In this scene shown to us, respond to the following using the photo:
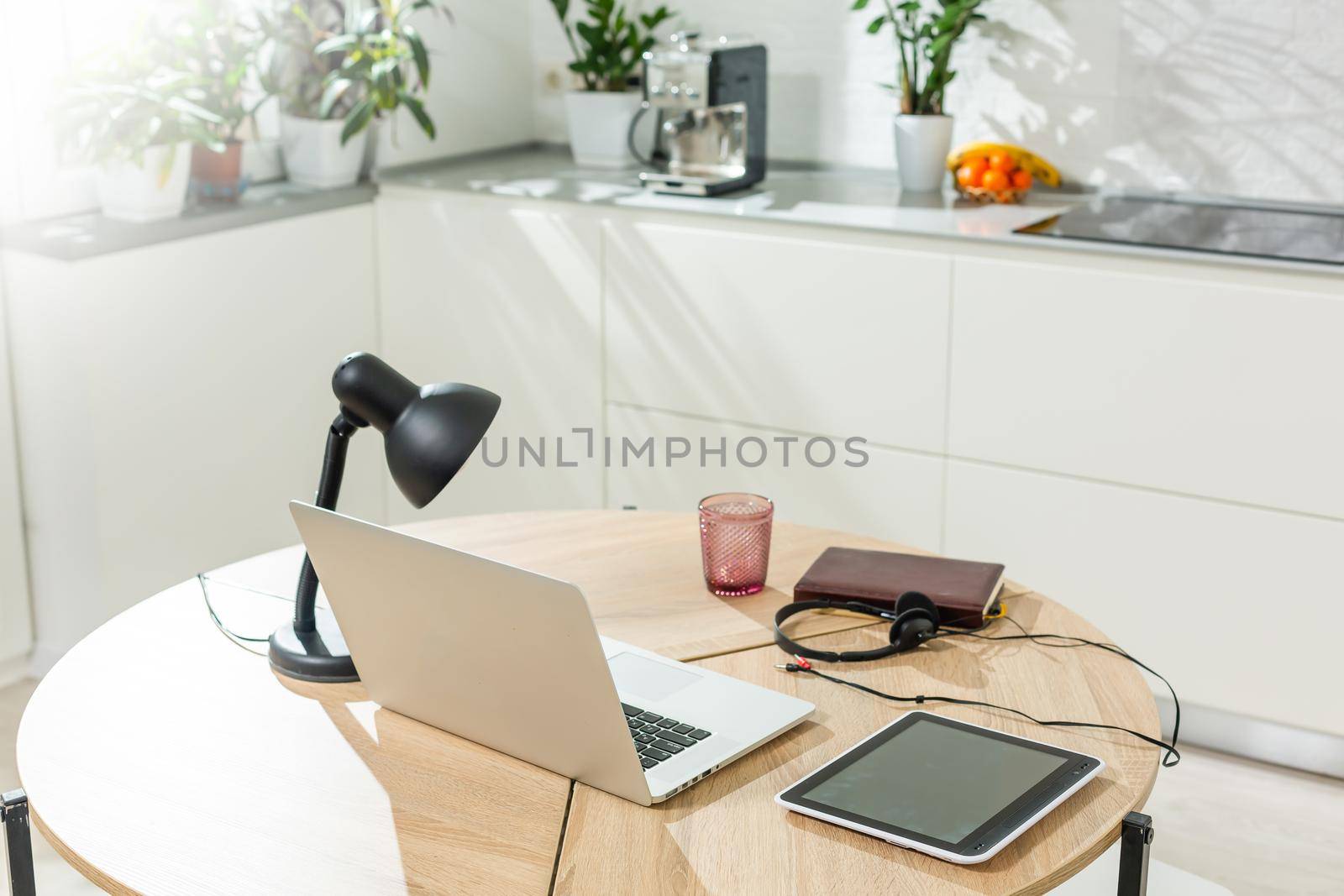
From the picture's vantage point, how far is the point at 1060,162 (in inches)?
123

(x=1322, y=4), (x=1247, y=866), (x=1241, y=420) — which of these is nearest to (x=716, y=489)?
(x=1241, y=420)

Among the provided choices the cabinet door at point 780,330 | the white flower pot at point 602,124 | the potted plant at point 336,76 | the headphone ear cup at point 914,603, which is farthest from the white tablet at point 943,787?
the white flower pot at point 602,124

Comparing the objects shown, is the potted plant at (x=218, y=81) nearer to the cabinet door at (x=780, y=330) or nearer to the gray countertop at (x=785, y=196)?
the gray countertop at (x=785, y=196)

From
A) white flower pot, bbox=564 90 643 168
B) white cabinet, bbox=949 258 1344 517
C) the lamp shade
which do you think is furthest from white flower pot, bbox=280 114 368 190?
the lamp shade

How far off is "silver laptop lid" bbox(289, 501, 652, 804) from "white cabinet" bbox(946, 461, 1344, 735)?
5.26ft

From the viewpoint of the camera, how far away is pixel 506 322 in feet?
10.5

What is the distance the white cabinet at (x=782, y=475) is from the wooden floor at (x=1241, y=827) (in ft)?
2.14

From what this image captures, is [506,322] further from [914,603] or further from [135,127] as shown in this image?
[914,603]

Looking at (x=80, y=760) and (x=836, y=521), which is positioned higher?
(x=80, y=760)

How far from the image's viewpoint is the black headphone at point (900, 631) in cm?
150

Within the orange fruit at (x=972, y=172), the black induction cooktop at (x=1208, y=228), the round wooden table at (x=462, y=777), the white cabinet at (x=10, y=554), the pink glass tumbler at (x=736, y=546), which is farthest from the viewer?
the orange fruit at (x=972, y=172)

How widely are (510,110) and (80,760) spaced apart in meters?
2.67

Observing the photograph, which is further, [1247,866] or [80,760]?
[1247,866]

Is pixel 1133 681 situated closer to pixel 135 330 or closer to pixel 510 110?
pixel 135 330
